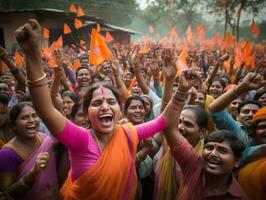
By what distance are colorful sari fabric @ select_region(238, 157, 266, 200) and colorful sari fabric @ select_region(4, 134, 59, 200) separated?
1.57m

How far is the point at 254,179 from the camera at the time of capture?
2117 mm

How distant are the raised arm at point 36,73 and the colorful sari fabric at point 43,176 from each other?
3.07 feet

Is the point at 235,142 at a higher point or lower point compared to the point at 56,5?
lower

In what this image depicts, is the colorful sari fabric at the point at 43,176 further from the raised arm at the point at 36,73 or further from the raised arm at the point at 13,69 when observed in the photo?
the raised arm at the point at 13,69

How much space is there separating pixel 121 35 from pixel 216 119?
69.6 ft

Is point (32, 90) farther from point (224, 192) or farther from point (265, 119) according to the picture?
point (265, 119)

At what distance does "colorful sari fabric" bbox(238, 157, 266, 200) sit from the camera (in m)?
2.08

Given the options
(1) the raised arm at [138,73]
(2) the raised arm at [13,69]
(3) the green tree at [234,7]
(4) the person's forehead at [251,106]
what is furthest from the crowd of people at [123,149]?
(3) the green tree at [234,7]

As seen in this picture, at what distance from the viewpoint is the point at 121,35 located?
2305 cm

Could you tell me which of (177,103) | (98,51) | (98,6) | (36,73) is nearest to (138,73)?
(98,51)

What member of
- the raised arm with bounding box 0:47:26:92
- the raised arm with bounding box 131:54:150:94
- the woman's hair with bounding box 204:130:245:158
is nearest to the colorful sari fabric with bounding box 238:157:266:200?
the woman's hair with bounding box 204:130:245:158

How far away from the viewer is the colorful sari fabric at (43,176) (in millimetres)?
2350

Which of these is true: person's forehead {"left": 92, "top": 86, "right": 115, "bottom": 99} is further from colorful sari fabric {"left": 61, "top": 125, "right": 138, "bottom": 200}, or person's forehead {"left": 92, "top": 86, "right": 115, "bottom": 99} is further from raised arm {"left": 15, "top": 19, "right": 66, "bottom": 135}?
raised arm {"left": 15, "top": 19, "right": 66, "bottom": 135}

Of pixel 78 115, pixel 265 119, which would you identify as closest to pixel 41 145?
pixel 78 115
